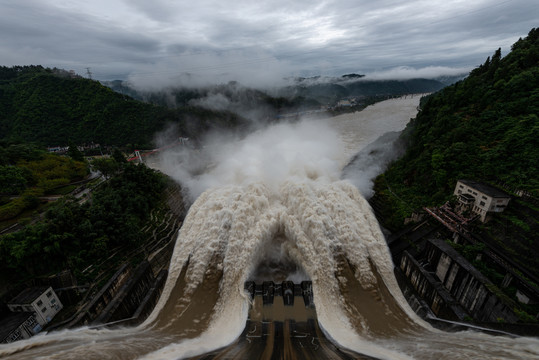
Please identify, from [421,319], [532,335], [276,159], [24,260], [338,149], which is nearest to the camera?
[532,335]

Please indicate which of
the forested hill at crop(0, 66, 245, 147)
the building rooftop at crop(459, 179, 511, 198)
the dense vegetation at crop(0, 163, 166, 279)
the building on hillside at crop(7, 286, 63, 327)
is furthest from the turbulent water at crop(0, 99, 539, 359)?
the forested hill at crop(0, 66, 245, 147)

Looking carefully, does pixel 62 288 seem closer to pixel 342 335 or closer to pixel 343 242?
pixel 342 335

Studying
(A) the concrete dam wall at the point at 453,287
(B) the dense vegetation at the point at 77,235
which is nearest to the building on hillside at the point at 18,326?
(B) the dense vegetation at the point at 77,235

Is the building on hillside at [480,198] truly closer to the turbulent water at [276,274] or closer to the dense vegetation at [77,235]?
the turbulent water at [276,274]

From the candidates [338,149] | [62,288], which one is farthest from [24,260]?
[338,149]

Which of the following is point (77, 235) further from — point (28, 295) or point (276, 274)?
point (276, 274)

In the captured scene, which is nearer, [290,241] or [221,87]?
[290,241]
